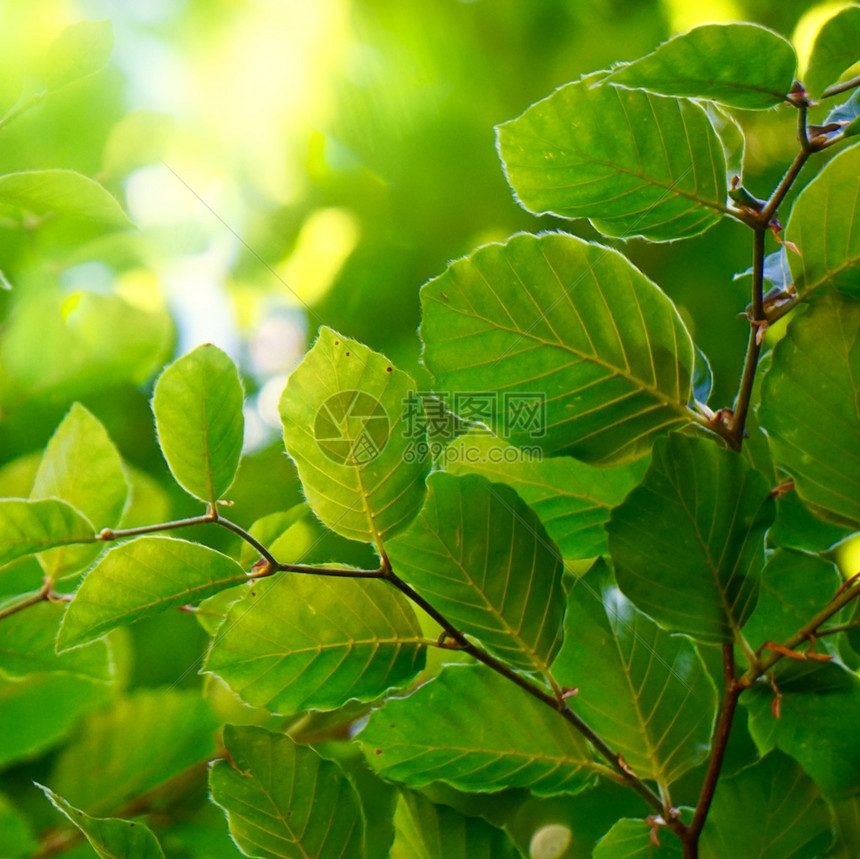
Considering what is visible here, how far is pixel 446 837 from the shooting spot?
0.34 metres

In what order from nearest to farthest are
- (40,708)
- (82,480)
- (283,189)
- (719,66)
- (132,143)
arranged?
(719,66)
(82,480)
(40,708)
(132,143)
(283,189)

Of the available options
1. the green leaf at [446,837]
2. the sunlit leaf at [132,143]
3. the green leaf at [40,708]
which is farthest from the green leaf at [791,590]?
the sunlit leaf at [132,143]

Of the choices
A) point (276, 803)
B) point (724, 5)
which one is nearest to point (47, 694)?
point (276, 803)

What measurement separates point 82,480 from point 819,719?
370 mm

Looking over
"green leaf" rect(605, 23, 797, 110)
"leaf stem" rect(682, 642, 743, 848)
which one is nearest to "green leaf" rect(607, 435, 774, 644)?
"leaf stem" rect(682, 642, 743, 848)

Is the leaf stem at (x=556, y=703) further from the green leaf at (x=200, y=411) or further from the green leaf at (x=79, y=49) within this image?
the green leaf at (x=79, y=49)

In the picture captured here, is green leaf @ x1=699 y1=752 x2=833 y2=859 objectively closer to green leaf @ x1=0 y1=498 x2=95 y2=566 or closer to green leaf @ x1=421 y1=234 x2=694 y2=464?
green leaf @ x1=421 y1=234 x2=694 y2=464

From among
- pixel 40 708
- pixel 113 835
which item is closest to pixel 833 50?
pixel 113 835

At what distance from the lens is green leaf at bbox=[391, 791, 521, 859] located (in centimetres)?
33

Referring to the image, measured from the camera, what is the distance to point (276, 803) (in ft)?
1.06

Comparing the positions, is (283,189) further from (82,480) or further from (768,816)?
(768,816)

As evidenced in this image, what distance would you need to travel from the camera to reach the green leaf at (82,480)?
39cm

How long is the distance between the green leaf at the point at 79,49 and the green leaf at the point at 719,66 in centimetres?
27

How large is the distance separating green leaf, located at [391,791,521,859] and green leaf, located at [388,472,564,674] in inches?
3.0
